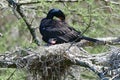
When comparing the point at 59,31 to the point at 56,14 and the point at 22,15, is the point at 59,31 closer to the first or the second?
the point at 56,14

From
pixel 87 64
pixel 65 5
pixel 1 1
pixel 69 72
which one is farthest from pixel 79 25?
pixel 87 64

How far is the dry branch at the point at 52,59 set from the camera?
7410 millimetres

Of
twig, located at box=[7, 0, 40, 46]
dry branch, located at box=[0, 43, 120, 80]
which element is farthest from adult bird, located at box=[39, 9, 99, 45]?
dry branch, located at box=[0, 43, 120, 80]

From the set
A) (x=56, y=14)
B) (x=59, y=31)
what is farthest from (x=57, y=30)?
(x=56, y=14)

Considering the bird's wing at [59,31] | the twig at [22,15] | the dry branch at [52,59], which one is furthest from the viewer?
the twig at [22,15]

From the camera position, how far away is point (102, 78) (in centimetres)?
668

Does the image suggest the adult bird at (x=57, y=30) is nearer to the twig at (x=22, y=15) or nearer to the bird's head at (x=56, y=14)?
the bird's head at (x=56, y=14)

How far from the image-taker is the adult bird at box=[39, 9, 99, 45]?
8.79 metres

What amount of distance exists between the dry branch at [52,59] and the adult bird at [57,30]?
2.72 feet

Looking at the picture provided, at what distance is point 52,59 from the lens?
7672 millimetres

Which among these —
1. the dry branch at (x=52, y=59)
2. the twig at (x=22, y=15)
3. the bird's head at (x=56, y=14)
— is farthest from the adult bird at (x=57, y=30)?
the dry branch at (x=52, y=59)

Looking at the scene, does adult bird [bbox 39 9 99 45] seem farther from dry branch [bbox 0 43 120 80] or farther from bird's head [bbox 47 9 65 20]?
dry branch [bbox 0 43 120 80]

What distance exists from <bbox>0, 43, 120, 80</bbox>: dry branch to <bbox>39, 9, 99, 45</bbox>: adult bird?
0.83m

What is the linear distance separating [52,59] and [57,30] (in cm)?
133
